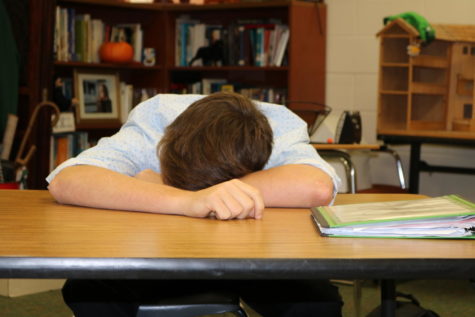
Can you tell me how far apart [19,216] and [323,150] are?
1907 millimetres

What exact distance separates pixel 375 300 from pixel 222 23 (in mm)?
2386

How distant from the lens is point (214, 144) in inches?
47.2

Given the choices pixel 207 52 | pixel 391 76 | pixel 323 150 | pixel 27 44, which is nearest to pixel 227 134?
pixel 323 150

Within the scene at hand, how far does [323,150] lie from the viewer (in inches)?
112

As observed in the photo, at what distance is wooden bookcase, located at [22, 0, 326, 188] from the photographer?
13.4 ft

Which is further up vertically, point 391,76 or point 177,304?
point 391,76

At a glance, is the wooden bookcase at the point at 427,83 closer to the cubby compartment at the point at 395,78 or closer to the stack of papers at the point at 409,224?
the cubby compartment at the point at 395,78

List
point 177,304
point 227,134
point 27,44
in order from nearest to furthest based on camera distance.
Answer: point 177,304, point 227,134, point 27,44

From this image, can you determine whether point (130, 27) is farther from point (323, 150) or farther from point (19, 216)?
point (19, 216)

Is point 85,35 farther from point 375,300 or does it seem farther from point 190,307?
point 190,307

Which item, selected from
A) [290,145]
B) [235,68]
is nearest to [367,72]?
[235,68]

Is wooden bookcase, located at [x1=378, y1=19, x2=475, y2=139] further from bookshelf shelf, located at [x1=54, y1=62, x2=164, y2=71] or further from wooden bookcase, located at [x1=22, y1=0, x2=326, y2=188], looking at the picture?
bookshelf shelf, located at [x1=54, y1=62, x2=164, y2=71]

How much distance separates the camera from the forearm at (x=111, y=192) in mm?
1121

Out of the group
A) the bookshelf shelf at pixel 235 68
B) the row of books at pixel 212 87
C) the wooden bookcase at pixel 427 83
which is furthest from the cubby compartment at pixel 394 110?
the row of books at pixel 212 87
